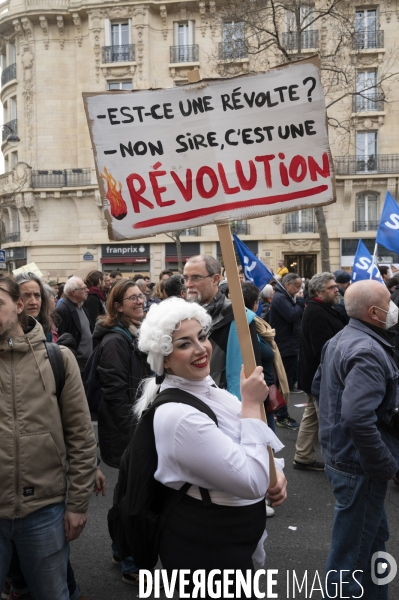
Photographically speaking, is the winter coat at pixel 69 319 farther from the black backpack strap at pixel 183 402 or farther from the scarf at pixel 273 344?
the black backpack strap at pixel 183 402

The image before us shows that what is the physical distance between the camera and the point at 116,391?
10.8 feet

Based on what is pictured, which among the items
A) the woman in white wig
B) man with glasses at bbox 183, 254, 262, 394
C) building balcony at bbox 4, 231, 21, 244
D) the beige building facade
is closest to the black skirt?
the woman in white wig

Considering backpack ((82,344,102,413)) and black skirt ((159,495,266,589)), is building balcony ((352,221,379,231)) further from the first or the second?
black skirt ((159,495,266,589))

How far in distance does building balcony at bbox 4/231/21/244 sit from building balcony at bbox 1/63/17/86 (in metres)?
8.29

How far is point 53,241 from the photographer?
92.9 feet

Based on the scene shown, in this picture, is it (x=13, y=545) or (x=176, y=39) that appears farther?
(x=176, y=39)

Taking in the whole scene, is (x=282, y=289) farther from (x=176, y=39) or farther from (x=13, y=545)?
(x=176, y=39)

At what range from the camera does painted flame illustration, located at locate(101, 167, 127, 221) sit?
236cm

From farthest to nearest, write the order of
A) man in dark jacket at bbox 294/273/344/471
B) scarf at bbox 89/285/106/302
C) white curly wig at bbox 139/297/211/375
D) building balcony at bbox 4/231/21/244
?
building balcony at bbox 4/231/21/244
scarf at bbox 89/285/106/302
man in dark jacket at bbox 294/273/344/471
white curly wig at bbox 139/297/211/375

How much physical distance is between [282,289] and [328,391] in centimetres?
452

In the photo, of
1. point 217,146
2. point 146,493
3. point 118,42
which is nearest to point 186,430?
point 146,493

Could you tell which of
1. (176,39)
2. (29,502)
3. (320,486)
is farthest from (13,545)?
(176,39)

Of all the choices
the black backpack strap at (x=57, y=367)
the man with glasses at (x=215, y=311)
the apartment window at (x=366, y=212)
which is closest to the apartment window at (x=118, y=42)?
the apartment window at (x=366, y=212)

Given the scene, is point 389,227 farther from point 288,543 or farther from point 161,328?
point 161,328
